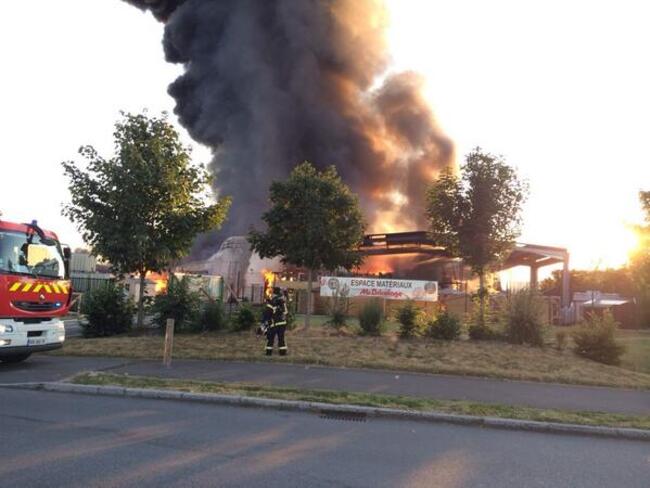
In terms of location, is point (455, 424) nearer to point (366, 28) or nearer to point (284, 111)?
point (284, 111)

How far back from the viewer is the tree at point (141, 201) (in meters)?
14.4

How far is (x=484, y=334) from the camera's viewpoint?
1417 centimetres

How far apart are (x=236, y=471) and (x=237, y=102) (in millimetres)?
57756

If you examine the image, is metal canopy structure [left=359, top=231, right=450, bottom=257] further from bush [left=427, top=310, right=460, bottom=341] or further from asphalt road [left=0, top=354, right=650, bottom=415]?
asphalt road [left=0, top=354, right=650, bottom=415]

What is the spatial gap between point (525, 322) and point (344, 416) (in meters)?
8.14

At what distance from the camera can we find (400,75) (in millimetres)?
61000

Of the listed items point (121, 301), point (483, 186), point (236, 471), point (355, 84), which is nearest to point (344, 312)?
point (483, 186)

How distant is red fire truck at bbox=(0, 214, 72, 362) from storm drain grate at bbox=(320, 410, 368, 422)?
5.63 metres

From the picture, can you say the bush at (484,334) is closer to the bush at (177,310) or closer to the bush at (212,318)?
the bush at (212,318)

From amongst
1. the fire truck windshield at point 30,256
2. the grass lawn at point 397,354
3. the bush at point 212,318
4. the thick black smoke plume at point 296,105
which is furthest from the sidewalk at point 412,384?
the thick black smoke plume at point 296,105

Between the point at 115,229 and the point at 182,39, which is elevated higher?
the point at 182,39

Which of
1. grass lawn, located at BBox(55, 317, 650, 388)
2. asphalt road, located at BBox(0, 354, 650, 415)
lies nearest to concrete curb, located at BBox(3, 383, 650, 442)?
asphalt road, located at BBox(0, 354, 650, 415)

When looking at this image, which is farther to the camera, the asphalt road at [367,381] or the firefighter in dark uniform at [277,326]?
the firefighter in dark uniform at [277,326]

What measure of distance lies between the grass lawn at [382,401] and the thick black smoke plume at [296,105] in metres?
43.8
